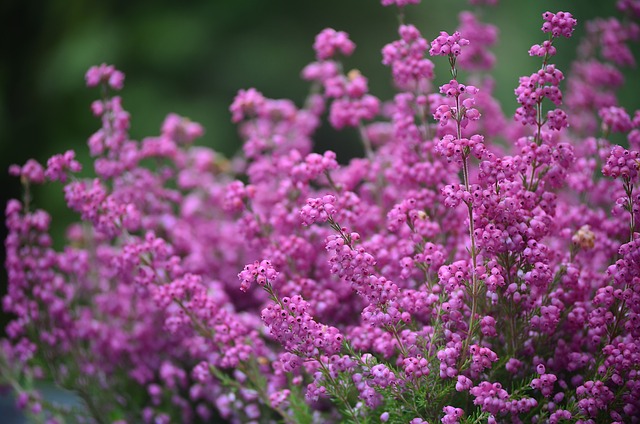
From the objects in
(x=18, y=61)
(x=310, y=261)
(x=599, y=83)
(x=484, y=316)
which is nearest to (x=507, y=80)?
(x=599, y=83)

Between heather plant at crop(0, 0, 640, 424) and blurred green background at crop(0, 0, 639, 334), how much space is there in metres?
1.28

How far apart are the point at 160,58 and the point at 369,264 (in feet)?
7.40

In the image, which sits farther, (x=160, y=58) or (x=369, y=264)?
(x=160, y=58)

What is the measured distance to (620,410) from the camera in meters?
0.84

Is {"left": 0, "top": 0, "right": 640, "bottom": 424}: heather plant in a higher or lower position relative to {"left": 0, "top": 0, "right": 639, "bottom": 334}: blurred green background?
lower

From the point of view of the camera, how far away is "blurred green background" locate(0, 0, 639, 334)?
271 cm

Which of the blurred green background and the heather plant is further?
the blurred green background

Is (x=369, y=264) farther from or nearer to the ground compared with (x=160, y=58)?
nearer to the ground

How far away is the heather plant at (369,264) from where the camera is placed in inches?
31.1

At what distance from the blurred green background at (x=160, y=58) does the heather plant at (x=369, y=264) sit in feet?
4.20

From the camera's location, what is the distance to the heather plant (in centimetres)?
79

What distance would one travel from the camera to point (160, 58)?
2.79 m

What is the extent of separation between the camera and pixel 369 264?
77cm

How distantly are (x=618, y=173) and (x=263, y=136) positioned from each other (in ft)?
2.05
